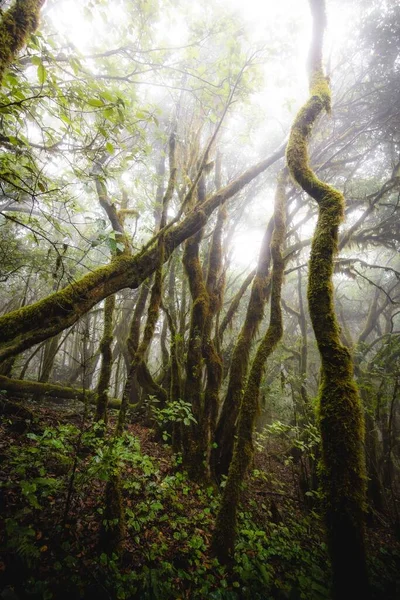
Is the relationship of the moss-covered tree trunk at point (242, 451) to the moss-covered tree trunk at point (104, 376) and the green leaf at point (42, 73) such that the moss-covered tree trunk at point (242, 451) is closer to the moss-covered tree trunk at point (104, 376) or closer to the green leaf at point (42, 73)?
the moss-covered tree trunk at point (104, 376)

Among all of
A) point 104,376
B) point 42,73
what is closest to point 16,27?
point 42,73

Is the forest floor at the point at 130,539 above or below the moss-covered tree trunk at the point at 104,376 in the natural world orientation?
below

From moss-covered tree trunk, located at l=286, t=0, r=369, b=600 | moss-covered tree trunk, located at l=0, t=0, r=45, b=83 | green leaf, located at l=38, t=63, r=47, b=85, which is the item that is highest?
moss-covered tree trunk, located at l=0, t=0, r=45, b=83

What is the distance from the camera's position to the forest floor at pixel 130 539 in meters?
2.77

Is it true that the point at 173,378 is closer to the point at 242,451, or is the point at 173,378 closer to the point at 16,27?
the point at 242,451

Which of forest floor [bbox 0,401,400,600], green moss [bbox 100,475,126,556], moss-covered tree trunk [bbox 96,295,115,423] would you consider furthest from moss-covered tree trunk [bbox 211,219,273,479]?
green moss [bbox 100,475,126,556]

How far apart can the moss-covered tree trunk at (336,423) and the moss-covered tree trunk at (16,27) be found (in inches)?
105

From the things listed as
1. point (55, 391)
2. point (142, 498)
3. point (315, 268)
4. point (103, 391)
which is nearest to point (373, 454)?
point (142, 498)

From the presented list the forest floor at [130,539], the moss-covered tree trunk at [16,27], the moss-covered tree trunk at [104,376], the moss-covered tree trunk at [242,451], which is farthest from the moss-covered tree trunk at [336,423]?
the moss-covered tree trunk at [104,376]

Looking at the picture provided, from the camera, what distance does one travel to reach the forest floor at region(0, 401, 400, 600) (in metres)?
2.77

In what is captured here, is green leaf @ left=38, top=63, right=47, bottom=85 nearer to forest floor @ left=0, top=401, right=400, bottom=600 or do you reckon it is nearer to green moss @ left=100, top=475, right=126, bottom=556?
forest floor @ left=0, top=401, right=400, bottom=600

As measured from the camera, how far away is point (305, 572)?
12.8ft

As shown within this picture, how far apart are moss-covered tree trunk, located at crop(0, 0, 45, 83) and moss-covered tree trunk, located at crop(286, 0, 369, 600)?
2676mm

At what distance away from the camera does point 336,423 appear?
70.5 inches
